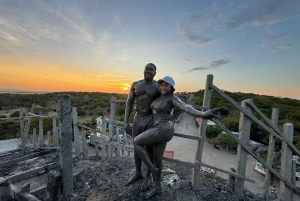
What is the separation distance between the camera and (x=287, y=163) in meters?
3.31

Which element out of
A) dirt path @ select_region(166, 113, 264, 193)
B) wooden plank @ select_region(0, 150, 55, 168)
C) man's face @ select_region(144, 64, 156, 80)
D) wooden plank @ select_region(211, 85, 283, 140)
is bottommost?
dirt path @ select_region(166, 113, 264, 193)

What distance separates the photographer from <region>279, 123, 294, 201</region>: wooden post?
325 centimetres

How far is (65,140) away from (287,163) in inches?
160

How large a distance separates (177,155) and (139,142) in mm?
10906

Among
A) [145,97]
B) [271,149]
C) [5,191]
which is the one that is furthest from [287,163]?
[5,191]

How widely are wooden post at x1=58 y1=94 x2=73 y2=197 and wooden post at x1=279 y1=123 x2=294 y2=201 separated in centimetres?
388

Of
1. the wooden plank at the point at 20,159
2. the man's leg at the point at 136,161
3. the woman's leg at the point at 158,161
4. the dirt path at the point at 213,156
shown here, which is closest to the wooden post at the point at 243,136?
the woman's leg at the point at 158,161

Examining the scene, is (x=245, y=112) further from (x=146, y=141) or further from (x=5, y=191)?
(x=5, y=191)

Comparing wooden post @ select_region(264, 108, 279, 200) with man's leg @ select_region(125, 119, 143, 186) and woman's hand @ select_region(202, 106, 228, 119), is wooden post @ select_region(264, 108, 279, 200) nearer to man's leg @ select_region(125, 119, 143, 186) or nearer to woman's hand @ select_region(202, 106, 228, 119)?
woman's hand @ select_region(202, 106, 228, 119)

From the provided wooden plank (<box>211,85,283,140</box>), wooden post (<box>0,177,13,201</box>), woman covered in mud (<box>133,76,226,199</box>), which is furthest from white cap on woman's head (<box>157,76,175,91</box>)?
wooden post (<box>0,177,13,201</box>)

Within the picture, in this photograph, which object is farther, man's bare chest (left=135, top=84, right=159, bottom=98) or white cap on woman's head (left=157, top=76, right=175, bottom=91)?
man's bare chest (left=135, top=84, right=159, bottom=98)

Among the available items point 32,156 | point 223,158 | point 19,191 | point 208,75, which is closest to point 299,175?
point 223,158

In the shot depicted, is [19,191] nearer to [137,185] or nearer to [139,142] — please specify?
[139,142]

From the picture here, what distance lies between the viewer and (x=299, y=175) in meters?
8.02
